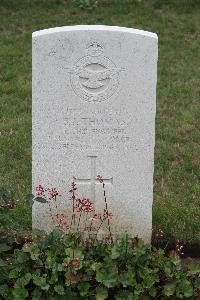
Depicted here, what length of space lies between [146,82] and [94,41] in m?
0.43

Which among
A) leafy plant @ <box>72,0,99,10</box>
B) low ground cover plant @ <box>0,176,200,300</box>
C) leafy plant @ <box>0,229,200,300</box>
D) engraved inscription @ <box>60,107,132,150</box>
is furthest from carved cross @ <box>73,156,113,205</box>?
leafy plant @ <box>72,0,99,10</box>

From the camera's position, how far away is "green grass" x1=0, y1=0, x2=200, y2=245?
18.4ft

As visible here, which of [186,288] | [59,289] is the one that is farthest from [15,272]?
[186,288]

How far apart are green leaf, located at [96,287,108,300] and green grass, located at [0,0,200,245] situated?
107 centimetres

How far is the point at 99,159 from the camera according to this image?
4598 millimetres

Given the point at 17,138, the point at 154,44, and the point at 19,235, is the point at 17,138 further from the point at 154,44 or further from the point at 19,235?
the point at 154,44

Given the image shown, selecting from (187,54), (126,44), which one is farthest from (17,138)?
(187,54)

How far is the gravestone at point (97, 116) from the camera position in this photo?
14.3ft

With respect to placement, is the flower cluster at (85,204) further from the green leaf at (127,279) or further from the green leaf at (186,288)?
the green leaf at (186,288)

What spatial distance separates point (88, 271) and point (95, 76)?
1245 millimetres

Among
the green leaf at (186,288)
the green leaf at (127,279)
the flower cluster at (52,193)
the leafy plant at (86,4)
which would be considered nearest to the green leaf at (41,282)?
the green leaf at (127,279)

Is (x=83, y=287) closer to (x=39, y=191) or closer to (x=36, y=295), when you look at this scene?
(x=36, y=295)

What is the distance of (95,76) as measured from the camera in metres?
4.42

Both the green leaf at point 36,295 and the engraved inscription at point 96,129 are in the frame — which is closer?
the green leaf at point 36,295
